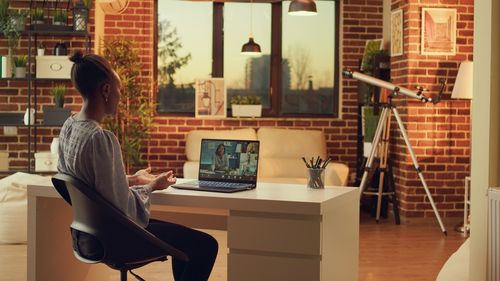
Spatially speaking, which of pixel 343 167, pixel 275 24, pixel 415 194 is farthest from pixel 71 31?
pixel 415 194

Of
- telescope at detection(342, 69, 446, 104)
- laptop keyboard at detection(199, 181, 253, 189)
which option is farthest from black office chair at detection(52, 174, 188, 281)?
telescope at detection(342, 69, 446, 104)

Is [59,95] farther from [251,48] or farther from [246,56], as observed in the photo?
[246,56]

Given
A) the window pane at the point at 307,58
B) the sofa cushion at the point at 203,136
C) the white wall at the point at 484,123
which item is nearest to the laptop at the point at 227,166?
the white wall at the point at 484,123

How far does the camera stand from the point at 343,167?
26.5ft

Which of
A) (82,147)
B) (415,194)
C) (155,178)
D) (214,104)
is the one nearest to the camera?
(82,147)

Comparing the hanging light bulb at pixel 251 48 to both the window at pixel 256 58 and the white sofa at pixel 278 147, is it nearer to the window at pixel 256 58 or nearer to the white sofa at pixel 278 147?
the window at pixel 256 58

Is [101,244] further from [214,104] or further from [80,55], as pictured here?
[214,104]

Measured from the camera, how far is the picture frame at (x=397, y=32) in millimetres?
7941

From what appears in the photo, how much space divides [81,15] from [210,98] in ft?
5.59

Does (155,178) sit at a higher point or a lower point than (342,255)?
higher

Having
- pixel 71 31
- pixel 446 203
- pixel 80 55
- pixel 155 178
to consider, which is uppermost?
pixel 71 31

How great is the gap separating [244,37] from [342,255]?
5496 millimetres

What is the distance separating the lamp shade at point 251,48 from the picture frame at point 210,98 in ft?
2.21

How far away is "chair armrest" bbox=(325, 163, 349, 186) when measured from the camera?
793cm
